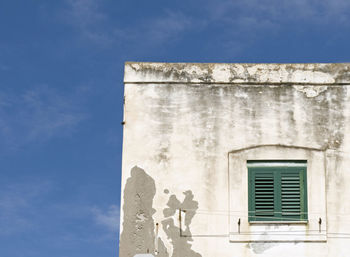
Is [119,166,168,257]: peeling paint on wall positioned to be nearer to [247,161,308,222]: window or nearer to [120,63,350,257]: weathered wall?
[120,63,350,257]: weathered wall

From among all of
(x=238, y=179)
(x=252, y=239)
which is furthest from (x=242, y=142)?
(x=252, y=239)

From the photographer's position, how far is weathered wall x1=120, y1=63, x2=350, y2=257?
16.4m

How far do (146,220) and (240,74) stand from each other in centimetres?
381

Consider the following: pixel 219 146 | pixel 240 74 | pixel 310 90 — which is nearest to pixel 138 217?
pixel 219 146

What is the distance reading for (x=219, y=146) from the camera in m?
17.0

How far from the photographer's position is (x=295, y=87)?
17.4 m

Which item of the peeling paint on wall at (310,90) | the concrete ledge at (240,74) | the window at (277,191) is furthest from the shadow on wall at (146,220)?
the peeling paint on wall at (310,90)

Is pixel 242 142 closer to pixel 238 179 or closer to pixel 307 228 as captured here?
pixel 238 179

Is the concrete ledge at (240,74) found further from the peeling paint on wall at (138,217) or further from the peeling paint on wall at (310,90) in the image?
the peeling paint on wall at (138,217)

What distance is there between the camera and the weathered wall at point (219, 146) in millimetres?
16438

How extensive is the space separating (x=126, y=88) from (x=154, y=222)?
3.02 meters

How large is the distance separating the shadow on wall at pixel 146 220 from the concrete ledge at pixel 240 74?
2134 mm

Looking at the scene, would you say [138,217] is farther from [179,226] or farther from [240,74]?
[240,74]

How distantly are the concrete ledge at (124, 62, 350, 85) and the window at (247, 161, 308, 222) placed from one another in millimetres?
1887
